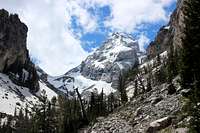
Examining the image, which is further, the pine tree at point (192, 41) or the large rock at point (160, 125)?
the pine tree at point (192, 41)

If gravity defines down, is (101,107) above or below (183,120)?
above

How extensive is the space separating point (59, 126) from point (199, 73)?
178 ft

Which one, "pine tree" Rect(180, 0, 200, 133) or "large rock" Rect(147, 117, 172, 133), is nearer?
"large rock" Rect(147, 117, 172, 133)

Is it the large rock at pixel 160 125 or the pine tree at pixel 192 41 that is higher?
the pine tree at pixel 192 41

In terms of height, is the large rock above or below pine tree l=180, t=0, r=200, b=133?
below

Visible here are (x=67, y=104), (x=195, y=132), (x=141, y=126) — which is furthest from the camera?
(x=67, y=104)

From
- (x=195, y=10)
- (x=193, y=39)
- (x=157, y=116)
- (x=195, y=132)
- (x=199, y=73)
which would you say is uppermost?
(x=195, y=10)

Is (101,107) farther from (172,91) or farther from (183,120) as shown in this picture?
(183,120)

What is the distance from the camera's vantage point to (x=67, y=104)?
99312mm

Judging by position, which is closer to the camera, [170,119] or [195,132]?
[195,132]

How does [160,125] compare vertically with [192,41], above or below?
below

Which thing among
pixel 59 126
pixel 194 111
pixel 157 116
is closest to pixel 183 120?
pixel 194 111

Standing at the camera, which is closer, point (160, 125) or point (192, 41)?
point (160, 125)

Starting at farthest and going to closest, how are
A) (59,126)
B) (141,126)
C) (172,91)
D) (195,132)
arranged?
(59,126), (172,91), (141,126), (195,132)
